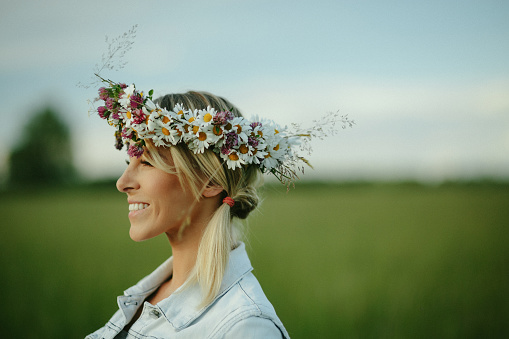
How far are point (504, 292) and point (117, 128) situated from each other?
33.1ft

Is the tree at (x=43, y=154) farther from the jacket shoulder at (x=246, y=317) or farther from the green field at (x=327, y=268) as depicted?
the jacket shoulder at (x=246, y=317)

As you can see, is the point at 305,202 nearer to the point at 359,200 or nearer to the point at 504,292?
the point at 359,200

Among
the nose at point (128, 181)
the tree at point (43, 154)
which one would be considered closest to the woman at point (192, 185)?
the nose at point (128, 181)

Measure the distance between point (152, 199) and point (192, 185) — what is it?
0.75 feet

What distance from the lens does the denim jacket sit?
197 centimetres

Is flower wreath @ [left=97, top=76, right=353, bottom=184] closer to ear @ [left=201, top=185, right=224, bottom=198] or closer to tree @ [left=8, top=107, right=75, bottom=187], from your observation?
ear @ [left=201, top=185, right=224, bottom=198]

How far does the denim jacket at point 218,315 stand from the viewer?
1.97 metres

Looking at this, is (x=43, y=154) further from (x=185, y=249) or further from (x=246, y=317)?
(x=246, y=317)

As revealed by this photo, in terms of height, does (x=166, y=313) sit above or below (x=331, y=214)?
above

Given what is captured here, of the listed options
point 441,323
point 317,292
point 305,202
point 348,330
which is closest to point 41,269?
point 317,292

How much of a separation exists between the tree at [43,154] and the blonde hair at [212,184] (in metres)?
37.8

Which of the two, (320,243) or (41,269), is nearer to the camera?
(41,269)

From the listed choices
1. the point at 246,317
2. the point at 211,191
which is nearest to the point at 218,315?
the point at 246,317

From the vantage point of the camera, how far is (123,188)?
239cm
